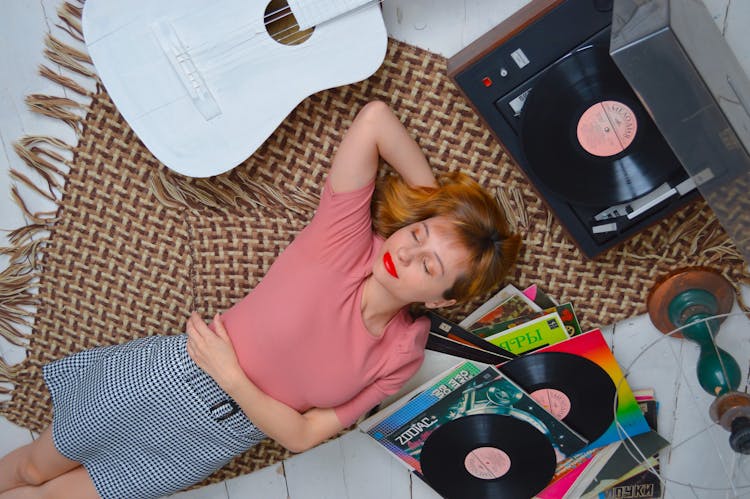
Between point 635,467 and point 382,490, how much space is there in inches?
23.1

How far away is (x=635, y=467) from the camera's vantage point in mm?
1543

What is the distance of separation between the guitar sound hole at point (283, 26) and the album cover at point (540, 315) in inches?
27.6

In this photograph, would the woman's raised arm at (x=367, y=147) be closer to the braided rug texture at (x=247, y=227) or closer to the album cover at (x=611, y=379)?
the braided rug texture at (x=247, y=227)

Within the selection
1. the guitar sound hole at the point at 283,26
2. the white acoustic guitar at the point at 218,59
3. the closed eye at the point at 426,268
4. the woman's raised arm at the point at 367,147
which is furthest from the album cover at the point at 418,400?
the guitar sound hole at the point at 283,26

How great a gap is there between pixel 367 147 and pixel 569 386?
26.5 inches

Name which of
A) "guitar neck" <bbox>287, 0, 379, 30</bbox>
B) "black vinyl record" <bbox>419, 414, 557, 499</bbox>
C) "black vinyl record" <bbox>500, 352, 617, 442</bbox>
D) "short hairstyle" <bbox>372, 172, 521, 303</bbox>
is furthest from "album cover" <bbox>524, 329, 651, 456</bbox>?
"guitar neck" <bbox>287, 0, 379, 30</bbox>

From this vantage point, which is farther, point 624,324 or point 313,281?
point 624,324

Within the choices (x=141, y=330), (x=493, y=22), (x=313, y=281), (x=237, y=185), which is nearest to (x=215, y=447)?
(x=141, y=330)

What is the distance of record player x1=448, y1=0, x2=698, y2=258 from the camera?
1166mm

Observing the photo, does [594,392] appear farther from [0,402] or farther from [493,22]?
[0,402]

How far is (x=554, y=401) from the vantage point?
4.78 feet

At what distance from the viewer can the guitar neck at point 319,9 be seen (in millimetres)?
1182

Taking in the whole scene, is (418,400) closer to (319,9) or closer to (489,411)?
(489,411)

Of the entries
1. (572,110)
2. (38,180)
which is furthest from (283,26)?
(38,180)
